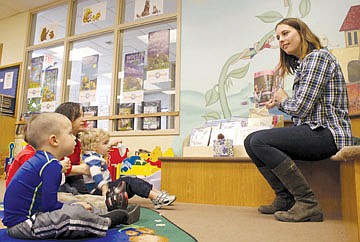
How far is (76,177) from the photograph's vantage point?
6.02 ft

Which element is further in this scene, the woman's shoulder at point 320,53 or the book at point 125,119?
the book at point 125,119

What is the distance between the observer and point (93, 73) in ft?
12.1

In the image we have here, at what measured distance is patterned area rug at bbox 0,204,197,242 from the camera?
1.02 meters

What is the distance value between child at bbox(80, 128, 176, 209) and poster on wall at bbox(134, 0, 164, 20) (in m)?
1.92

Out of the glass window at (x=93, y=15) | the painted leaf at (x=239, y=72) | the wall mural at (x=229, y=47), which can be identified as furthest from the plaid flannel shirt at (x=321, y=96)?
the glass window at (x=93, y=15)

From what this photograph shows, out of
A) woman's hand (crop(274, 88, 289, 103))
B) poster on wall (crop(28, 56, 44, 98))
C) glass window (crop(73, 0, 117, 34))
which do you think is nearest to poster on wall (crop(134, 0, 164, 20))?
glass window (crop(73, 0, 117, 34))

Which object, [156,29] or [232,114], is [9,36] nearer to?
[156,29]

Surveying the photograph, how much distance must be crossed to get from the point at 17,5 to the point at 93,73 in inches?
63.5

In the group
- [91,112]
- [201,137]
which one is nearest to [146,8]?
[91,112]

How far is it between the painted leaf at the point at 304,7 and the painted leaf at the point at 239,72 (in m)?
0.62

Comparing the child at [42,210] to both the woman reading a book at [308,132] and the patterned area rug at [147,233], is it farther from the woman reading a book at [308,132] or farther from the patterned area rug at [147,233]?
the woman reading a book at [308,132]

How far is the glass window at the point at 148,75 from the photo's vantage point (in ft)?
10.3

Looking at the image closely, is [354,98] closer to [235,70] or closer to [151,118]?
[235,70]

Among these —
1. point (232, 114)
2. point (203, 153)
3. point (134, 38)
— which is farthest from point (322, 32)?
point (134, 38)
